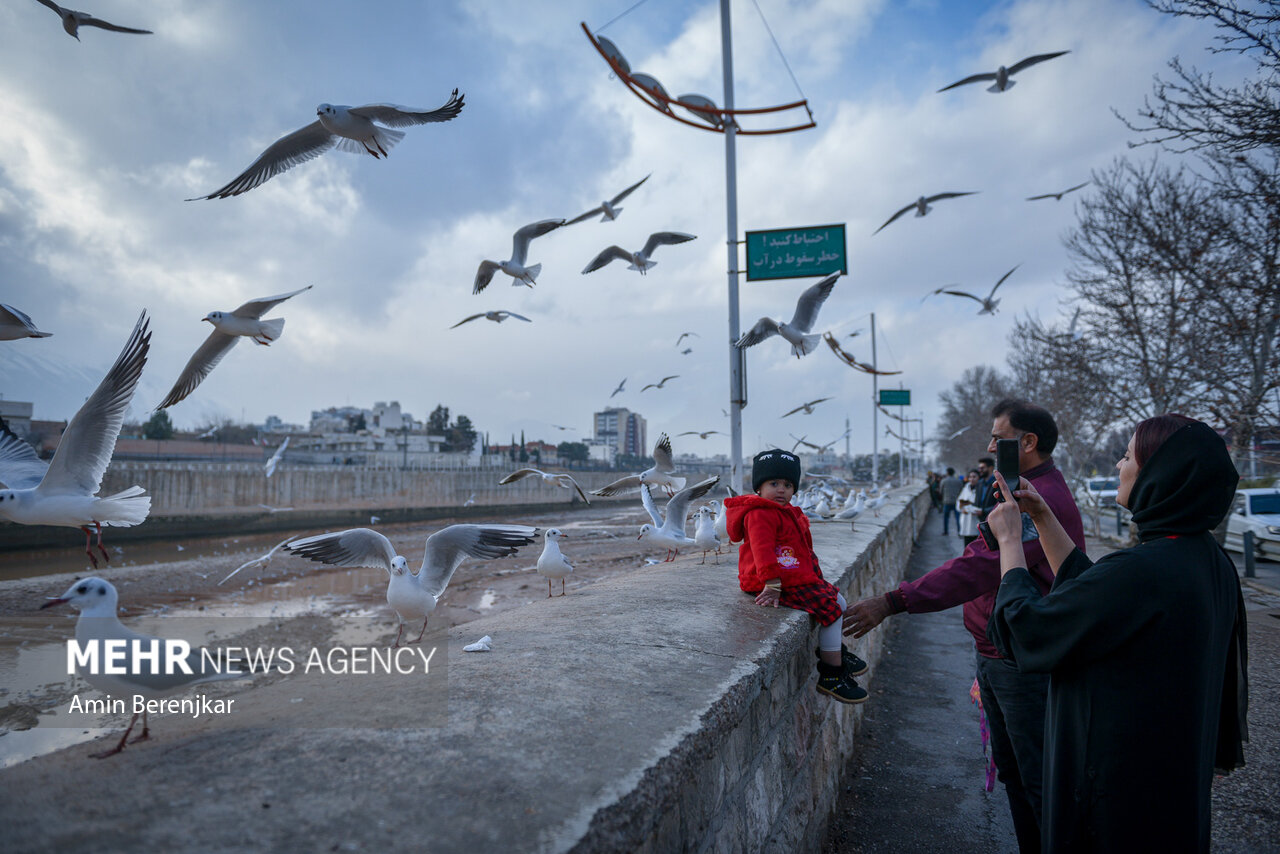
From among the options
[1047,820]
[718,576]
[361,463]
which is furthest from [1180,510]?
[361,463]

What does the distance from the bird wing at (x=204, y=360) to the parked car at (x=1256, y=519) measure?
1515cm

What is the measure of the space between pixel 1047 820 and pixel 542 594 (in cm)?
1007

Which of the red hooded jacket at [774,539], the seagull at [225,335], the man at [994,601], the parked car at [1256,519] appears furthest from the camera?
the parked car at [1256,519]

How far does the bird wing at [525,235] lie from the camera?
26.2 ft

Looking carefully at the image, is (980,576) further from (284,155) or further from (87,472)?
(284,155)

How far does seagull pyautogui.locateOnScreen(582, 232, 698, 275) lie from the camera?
29.6 feet

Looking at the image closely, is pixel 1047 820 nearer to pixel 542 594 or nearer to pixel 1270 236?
pixel 1270 236

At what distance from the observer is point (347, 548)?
12.7ft

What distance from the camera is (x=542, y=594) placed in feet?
36.7

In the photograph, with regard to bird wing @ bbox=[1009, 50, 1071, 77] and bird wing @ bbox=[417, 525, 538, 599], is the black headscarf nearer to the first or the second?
bird wing @ bbox=[417, 525, 538, 599]

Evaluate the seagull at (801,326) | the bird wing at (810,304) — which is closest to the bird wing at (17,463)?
the seagull at (801,326)

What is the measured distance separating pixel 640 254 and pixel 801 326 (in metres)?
2.70

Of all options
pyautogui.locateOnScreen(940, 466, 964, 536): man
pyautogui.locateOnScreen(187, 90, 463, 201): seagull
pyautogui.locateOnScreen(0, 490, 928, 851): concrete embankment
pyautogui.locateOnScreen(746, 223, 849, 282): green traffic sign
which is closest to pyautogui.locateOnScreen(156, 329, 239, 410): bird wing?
pyautogui.locateOnScreen(187, 90, 463, 201): seagull

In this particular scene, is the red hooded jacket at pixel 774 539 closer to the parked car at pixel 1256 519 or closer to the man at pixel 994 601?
the man at pixel 994 601
